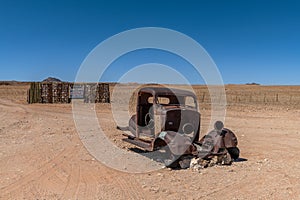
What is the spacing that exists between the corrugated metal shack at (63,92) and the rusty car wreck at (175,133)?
21623 millimetres

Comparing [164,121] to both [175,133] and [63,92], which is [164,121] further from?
[63,92]

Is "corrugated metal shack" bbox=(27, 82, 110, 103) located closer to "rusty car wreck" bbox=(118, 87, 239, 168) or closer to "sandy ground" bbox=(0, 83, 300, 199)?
"sandy ground" bbox=(0, 83, 300, 199)

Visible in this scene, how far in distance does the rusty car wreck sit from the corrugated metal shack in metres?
21.6

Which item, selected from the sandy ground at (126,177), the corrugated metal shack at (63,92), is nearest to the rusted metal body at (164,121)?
the sandy ground at (126,177)

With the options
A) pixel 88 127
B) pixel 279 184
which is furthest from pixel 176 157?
pixel 88 127

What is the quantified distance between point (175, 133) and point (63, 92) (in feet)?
83.3

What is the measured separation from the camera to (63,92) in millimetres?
31688

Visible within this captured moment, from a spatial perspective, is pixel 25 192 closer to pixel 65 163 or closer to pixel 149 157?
pixel 65 163

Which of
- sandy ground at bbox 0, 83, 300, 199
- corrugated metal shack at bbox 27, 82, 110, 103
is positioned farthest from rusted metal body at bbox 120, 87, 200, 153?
corrugated metal shack at bbox 27, 82, 110, 103

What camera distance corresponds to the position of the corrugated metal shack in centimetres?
3114

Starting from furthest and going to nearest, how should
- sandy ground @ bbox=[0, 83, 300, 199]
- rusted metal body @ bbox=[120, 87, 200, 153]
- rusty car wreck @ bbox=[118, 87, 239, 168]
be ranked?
rusted metal body @ bbox=[120, 87, 200, 153], rusty car wreck @ bbox=[118, 87, 239, 168], sandy ground @ bbox=[0, 83, 300, 199]

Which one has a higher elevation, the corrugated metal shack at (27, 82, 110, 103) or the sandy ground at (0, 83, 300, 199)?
the corrugated metal shack at (27, 82, 110, 103)

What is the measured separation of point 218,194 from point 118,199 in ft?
6.55

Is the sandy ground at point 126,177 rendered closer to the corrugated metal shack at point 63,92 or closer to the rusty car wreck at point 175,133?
the rusty car wreck at point 175,133
